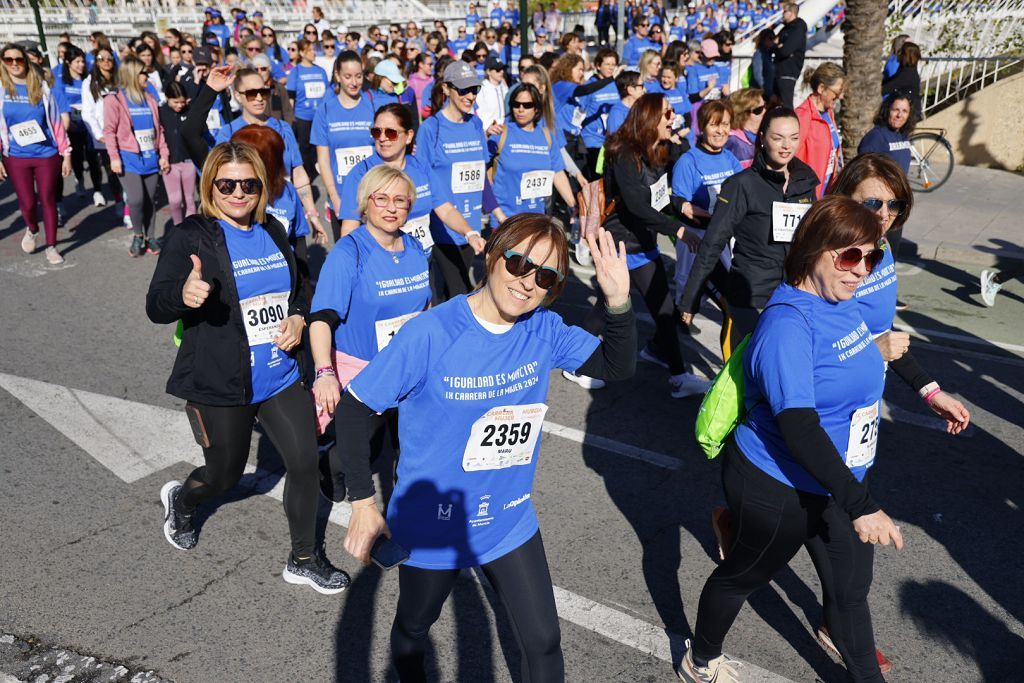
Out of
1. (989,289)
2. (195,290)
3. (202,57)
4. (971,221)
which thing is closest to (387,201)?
(195,290)

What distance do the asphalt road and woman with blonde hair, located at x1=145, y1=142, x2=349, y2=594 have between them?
1.50ft

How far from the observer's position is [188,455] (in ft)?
17.8

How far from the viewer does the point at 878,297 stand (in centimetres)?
391

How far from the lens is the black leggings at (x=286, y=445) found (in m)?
3.97

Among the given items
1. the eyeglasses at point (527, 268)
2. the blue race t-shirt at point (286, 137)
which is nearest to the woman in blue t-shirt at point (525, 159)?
the blue race t-shirt at point (286, 137)

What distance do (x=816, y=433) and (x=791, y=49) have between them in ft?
39.6

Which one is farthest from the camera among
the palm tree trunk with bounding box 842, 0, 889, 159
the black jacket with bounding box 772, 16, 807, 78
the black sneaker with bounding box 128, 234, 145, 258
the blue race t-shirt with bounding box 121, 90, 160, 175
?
the black jacket with bounding box 772, 16, 807, 78

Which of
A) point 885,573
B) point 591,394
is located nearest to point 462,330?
point 885,573

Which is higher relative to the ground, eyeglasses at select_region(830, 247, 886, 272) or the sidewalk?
eyeglasses at select_region(830, 247, 886, 272)

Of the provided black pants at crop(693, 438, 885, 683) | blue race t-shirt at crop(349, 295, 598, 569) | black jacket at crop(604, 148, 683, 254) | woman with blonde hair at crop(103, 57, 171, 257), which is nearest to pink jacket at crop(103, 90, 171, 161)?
woman with blonde hair at crop(103, 57, 171, 257)

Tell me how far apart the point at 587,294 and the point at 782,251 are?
12.0ft

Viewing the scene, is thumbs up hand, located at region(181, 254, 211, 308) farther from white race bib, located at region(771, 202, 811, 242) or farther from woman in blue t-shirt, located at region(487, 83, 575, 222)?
woman in blue t-shirt, located at region(487, 83, 575, 222)

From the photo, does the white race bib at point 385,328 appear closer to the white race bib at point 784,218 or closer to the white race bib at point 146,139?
the white race bib at point 784,218

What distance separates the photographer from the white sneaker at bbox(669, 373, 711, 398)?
→ 20.2 ft
